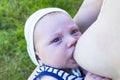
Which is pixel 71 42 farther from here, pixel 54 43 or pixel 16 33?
pixel 16 33

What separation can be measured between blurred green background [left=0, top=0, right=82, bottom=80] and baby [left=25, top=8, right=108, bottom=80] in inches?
32.3

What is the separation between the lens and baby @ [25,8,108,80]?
1500mm

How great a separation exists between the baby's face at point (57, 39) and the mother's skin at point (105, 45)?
0.21 metres

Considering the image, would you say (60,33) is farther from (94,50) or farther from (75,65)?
(94,50)

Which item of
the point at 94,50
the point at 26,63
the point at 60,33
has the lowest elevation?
the point at 26,63

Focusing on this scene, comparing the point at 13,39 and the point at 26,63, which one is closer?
the point at 26,63

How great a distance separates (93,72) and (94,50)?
9 centimetres

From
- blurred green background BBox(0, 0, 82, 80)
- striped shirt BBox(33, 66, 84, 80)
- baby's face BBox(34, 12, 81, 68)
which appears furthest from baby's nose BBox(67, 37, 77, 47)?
blurred green background BBox(0, 0, 82, 80)

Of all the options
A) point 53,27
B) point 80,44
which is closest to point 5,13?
point 53,27

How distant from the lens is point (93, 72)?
1.28 m

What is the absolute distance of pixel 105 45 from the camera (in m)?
1.20

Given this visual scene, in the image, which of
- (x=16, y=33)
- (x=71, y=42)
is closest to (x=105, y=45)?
(x=71, y=42)

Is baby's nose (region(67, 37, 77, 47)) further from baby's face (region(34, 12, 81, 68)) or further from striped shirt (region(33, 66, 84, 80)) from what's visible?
striped shirt (region(33, 66, 84, 80))

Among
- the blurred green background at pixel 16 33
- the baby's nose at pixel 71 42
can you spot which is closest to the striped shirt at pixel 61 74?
the baby's nose at pixel 71 42
